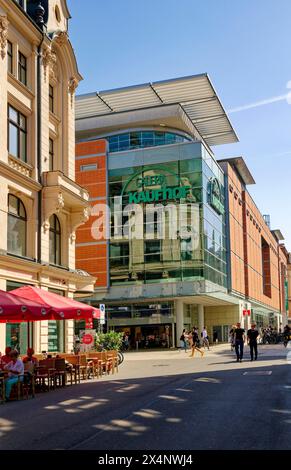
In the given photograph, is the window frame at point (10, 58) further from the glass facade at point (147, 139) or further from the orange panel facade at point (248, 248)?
the orange panel facade at point (248, 248)

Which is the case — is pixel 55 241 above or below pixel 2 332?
above

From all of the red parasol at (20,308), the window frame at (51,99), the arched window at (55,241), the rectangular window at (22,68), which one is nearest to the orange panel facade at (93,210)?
the arched window at (55,241)

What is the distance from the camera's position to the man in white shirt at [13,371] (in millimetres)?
15414

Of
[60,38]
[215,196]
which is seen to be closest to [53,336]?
[60,38]

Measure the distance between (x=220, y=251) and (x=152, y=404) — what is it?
157ft

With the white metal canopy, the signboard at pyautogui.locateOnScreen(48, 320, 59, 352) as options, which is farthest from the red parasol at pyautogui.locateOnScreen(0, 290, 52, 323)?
the white metal canopy

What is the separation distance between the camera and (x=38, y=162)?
26.7 meters

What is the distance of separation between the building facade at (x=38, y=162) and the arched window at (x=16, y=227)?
1.6 inches

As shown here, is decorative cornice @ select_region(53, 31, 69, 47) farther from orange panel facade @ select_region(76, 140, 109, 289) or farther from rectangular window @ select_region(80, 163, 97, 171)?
rectangular window @ select_region(80, 163, 97, 171)

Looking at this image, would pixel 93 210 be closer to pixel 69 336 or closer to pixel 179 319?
pixel 179 319

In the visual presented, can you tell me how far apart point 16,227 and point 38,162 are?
133 inches

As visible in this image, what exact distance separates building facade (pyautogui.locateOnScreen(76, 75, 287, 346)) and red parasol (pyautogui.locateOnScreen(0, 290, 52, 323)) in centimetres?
3328

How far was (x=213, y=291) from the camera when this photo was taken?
5209 centimetres

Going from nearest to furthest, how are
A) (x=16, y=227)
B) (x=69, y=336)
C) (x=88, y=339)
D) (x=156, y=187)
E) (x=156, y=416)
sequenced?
(x=156, y=416)
(x=16, y=227)
(x=88, y=339)
(x=69, y=336)
(x=156, y=187)
